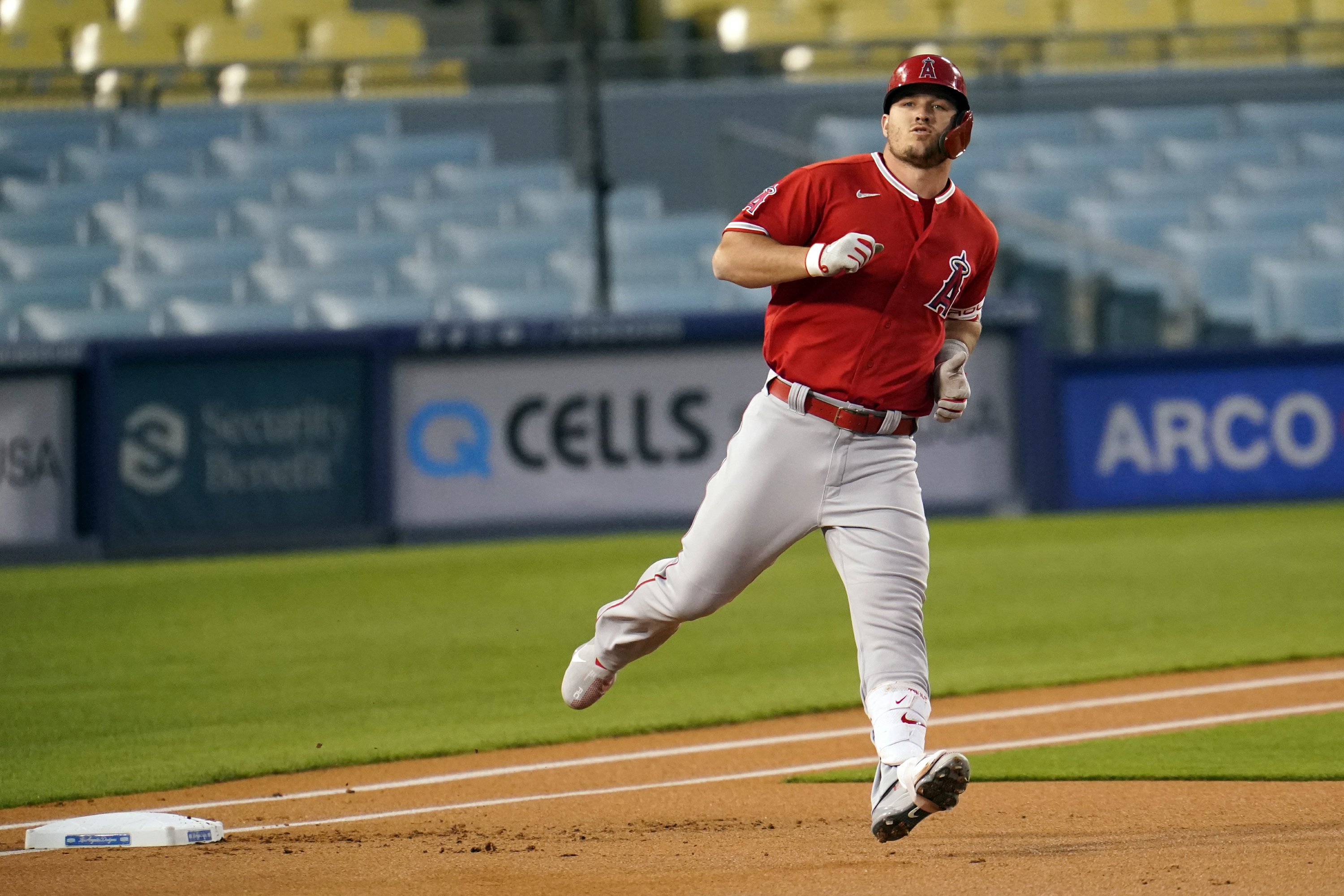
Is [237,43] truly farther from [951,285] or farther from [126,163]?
[951,285]

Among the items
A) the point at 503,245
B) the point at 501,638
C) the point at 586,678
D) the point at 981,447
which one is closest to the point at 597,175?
the point at 503,245

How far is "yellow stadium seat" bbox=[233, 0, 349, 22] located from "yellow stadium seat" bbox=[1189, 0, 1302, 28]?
10.3m

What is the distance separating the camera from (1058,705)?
8.34m

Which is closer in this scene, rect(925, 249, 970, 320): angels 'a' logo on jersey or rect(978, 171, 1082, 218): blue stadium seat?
rect(925, 249, 970, 320): angels 'a' logo on jersey

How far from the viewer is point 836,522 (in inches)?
209

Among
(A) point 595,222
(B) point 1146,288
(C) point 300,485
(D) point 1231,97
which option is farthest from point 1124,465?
(D) point 1231,97

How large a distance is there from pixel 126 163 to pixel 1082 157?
1002 cm

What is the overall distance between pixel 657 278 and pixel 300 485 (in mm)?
4882

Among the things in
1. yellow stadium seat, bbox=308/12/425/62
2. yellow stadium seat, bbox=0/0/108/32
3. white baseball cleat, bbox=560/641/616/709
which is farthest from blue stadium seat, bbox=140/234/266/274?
white baseball cleat, bbox=560/641/616/709

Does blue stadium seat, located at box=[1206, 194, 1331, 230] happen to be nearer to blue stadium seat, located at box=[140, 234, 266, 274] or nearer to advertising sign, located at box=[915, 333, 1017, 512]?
advertising sign, located at box=[915, 333, 1017, 512]

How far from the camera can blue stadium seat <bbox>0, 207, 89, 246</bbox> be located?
18312 mm

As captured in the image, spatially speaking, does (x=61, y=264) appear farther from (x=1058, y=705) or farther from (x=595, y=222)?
(x=1058, y=705)

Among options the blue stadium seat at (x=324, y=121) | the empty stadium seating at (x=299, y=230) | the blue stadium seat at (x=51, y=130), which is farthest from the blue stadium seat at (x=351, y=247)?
the blue stadium seat at (x=51, y=130)

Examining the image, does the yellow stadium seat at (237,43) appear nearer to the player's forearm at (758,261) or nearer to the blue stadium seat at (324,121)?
the blue stadium seat at (324,121)
